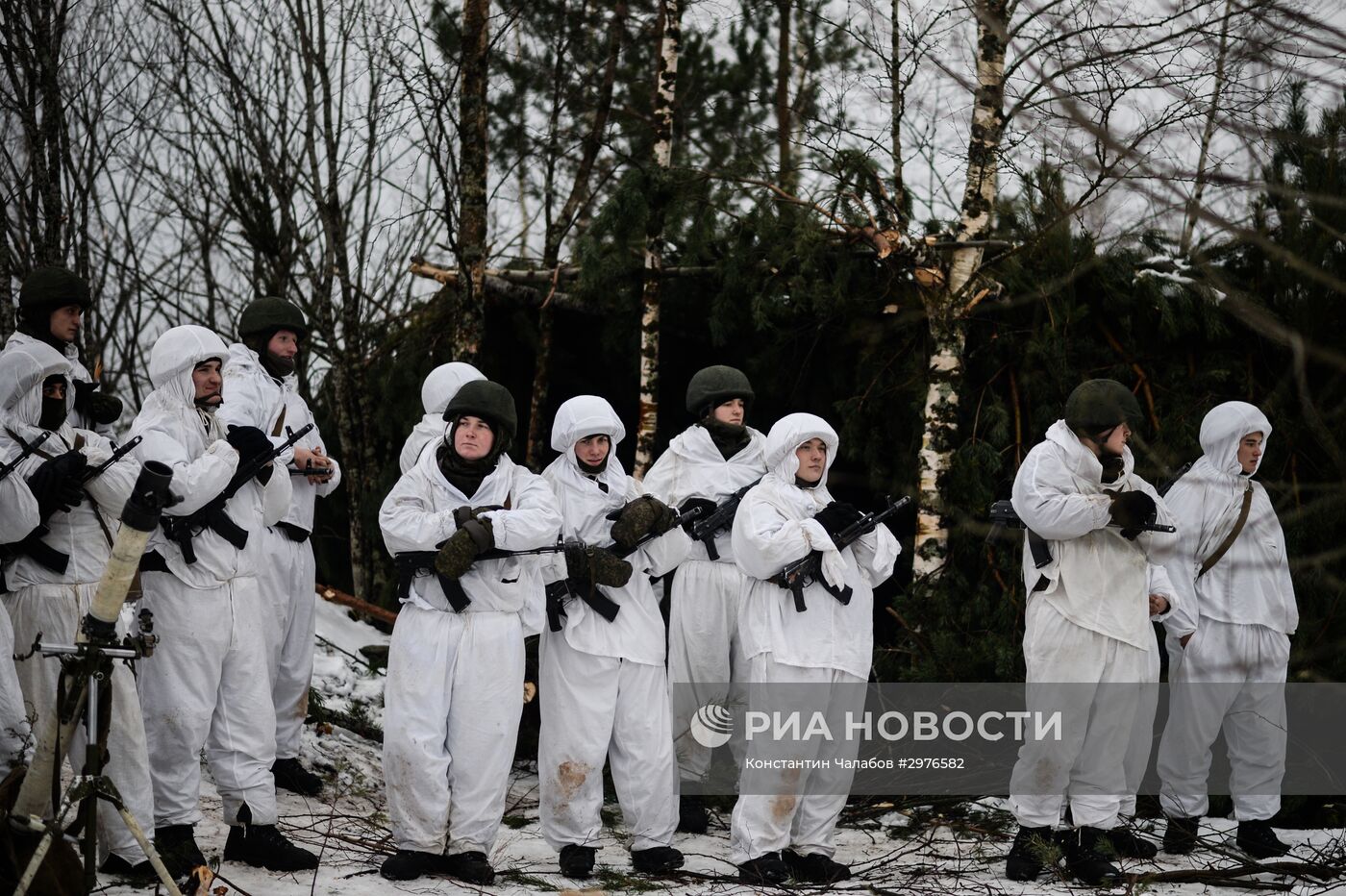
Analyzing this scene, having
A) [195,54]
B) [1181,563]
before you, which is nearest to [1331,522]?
[1181,563]

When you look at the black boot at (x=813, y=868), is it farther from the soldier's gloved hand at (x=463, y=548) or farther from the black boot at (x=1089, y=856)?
the soldier's gloved hand at (x=463, y=548)

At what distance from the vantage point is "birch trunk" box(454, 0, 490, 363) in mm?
8758

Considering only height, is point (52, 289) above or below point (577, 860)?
above

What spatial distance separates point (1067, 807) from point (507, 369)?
560 cm

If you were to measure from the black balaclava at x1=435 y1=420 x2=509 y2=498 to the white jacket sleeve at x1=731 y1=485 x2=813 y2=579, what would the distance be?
3.69 ft

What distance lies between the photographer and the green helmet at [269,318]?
6.45 m

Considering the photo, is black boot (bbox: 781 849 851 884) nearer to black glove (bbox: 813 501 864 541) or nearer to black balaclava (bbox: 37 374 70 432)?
black glove (bbox: 813 501 864 541)

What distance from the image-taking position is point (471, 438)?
18.3 feet

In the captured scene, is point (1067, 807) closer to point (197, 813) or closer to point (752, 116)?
point (197, 813)

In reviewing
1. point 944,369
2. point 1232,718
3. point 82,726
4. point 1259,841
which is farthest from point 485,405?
point 1259,841

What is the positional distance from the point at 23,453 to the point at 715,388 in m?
3.64

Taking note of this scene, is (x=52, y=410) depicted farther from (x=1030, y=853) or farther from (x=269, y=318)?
(x=1030, y=853)

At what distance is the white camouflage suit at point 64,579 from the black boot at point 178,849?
4.5 inches

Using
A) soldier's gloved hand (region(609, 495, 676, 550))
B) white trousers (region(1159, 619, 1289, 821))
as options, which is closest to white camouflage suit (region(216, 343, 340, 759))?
soldier's gloved hand (region(609, 495, 676, 550))
